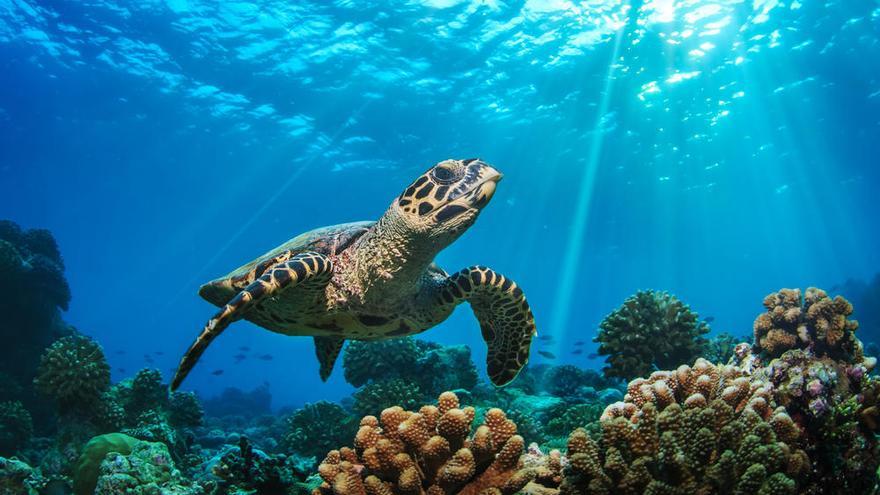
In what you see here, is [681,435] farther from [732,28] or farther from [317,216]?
[317,216]

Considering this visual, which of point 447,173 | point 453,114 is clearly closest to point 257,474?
point 447,173

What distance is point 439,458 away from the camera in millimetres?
2432

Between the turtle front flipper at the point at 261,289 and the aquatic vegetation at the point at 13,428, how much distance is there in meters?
8.33

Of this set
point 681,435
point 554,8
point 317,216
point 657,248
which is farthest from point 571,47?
point 657,248

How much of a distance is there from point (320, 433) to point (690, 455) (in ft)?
23.1

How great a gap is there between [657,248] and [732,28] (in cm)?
3756

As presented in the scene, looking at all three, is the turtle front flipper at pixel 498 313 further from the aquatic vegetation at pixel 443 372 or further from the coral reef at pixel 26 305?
the coral reef at pixel 26 305

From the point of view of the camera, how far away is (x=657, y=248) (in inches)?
1999

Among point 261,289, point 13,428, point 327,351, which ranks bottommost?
point 13,428

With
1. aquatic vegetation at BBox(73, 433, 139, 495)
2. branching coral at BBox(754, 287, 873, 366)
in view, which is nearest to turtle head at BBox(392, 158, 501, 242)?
branching coral at BBox(754, 287, 873, 366)

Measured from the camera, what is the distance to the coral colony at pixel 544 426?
6.71ft

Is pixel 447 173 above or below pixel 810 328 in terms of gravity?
above

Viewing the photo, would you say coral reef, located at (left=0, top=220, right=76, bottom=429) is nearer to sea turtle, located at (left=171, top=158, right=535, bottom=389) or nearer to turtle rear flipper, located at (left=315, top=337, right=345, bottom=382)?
turtle rear flipper, located at (left=315, top=337, right=345, bottom=382)

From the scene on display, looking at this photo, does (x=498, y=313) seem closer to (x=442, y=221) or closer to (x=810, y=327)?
(x=442, y=221)
